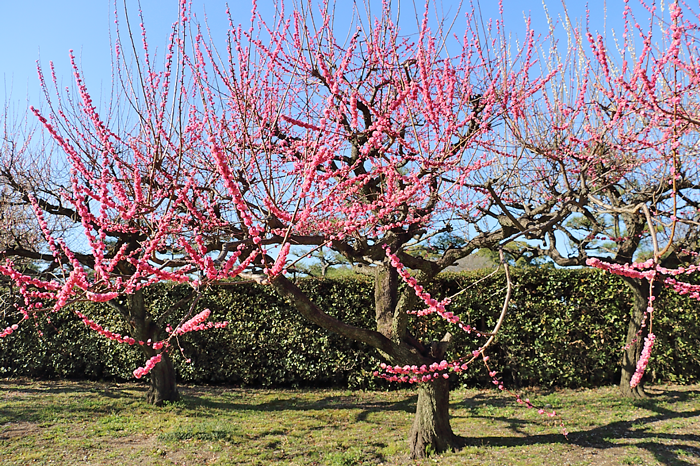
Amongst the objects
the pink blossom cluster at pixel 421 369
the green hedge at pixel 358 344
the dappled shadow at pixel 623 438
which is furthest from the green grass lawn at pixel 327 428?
the pink blossom cluster at pixel 421 369

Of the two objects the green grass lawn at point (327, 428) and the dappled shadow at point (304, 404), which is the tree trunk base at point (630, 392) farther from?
the dappled shadow at point (304, 404)

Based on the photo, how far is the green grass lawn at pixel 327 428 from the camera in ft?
14.3

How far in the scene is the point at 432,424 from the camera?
4363mm

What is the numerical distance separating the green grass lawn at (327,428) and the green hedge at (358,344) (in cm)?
43

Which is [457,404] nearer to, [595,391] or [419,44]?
[595,391]

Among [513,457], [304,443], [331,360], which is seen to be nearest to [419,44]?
[513,457]

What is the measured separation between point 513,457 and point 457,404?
7.72 feet

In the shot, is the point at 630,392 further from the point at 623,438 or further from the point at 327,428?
the point at 327,428

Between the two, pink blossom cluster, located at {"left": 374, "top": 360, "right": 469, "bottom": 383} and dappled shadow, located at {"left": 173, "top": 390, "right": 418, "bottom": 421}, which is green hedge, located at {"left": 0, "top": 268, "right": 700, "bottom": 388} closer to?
dappled shadow, located at {"left": 173, "top": 390, "right": 418, "bottom": 421}

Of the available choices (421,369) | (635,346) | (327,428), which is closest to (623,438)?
(635,346)

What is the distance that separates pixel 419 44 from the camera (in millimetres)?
3977

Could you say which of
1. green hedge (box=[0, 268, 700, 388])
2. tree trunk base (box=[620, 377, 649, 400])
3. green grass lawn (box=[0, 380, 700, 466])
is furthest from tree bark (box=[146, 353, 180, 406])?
tree trunk base (box=[620, 377, 649, 400])

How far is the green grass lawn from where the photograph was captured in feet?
14.3

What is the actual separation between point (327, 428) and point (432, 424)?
5.28 feet
